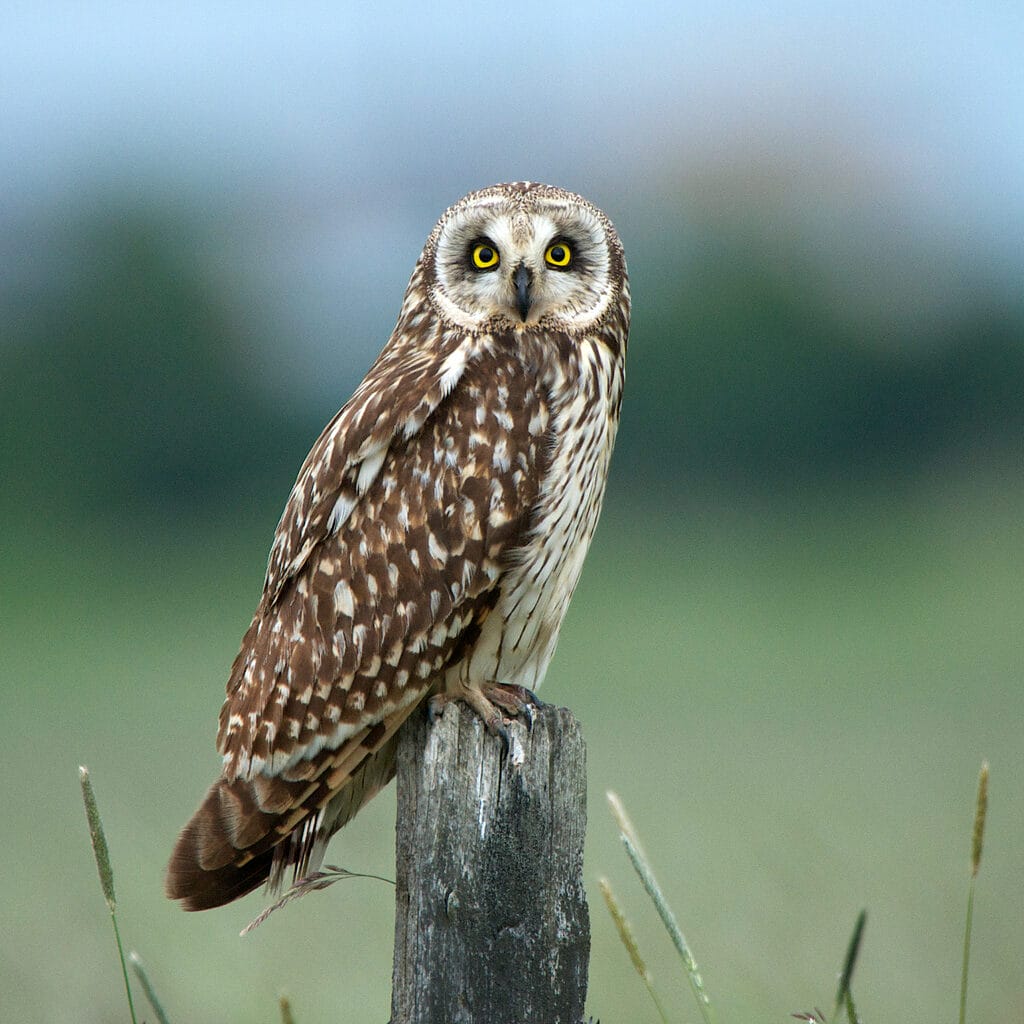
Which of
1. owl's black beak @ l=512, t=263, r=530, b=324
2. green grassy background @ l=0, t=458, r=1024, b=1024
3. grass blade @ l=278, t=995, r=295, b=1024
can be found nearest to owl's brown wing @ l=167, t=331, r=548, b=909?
owl's black beak @ l=512, t=263, r=530, b=324

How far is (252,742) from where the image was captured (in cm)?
310

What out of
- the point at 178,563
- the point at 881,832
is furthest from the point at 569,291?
the point at 178,563

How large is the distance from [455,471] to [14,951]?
431cm

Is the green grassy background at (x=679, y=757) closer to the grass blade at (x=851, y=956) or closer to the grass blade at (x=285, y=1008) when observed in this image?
the grass blade at (x=851, y=956)

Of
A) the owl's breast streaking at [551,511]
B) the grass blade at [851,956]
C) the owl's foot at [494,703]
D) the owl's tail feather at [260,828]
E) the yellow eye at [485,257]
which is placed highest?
the yellow eye at [485,257]

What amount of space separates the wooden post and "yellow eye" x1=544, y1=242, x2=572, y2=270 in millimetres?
1338

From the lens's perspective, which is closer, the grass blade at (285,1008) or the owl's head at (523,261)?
the grass blade at (285,1008)

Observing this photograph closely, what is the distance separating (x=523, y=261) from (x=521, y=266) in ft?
0.04

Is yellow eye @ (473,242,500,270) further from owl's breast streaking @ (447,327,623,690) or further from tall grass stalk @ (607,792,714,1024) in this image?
tall grass stalk @ (607,792,714,1024)

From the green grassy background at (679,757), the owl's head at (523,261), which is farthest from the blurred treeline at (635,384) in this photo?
the owl's head at (523,261)

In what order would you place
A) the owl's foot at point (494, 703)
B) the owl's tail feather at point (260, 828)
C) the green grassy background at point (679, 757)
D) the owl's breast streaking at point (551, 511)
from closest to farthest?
1. the owl's foot at point (494, 703)
2. the owl's tail feather at point (260, 828)
3. the owl's breast streaking at point (551, 511)
4. the green grassy background at point (679, 757)

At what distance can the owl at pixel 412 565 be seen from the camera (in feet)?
9.98

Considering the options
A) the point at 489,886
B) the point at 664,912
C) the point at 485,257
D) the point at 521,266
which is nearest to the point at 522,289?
the point at 521,266

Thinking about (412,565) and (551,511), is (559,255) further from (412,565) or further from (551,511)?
(412,565)
